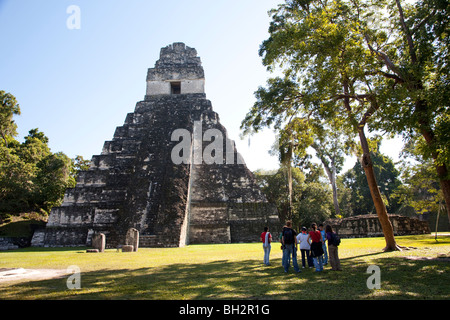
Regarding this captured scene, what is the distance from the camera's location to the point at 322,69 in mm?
8203

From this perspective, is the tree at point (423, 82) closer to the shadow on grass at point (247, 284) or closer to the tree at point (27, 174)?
the shadow on grass at point (247, 284)

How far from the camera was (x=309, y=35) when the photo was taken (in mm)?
8250

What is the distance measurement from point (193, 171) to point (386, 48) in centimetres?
1114

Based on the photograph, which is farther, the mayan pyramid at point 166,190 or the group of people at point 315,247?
the mayan pyramid at point 166,190

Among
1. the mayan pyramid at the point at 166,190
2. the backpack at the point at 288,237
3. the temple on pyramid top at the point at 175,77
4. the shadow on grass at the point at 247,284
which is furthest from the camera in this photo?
the temple on pyramid top at the point at 175,77

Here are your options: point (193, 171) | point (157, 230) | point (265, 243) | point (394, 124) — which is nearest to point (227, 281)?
point (265, 243)

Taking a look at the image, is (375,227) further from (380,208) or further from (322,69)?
(322,69)

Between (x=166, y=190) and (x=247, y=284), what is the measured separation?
34.8 feet

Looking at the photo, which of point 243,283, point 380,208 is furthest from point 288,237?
point 380,208

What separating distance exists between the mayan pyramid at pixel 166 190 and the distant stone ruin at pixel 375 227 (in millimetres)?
6202

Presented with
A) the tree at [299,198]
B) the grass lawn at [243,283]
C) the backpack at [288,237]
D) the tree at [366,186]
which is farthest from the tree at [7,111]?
the tree at [366,186]

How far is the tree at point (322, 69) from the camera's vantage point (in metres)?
7.95

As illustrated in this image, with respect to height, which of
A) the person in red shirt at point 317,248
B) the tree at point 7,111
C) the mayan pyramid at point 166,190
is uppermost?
the tree at point 7,111

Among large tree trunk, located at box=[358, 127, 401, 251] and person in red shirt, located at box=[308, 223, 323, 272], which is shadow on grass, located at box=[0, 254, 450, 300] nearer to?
person in red shirt, located at box=[308, 223, 323, 272]
